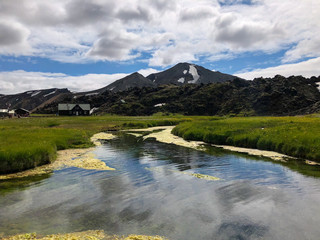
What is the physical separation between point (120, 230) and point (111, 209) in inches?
92.6

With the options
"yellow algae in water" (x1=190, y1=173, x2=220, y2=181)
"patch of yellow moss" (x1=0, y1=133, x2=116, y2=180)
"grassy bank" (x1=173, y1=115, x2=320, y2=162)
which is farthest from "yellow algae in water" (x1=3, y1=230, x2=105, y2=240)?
"grassy bank" (x1=173, y1=115, x2=320, y2=162)

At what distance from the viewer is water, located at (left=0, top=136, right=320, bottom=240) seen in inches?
419

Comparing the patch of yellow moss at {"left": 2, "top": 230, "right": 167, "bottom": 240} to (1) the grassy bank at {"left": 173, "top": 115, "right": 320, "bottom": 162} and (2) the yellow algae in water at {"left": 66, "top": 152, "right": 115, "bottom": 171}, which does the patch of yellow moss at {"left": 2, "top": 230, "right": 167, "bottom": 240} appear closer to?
(2) the yellow algae in water at {"left": 66, "top": 152, "right": 115, "bottom": 171}

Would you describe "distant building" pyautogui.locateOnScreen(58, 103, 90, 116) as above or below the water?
above

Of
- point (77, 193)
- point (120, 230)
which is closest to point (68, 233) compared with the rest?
point (120, 230)

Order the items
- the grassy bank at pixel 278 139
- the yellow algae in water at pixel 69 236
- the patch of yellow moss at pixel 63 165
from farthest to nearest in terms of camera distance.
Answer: the grassy bank at pixel 278 139, the patch of yellow moss at pixel 63 165, the yellow algae in water at pixel 69 236

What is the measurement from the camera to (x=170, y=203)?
1352 centimetres

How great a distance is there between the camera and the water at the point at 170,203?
10.6 metres

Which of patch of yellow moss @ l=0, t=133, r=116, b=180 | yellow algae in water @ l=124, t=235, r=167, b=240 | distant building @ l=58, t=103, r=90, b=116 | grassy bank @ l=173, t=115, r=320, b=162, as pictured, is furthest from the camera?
distant building @ l=58, t=103, r=90, b=116

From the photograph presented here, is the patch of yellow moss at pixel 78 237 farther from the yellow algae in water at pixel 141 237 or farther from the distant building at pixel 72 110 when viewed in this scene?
the distant building at pixel 72 110

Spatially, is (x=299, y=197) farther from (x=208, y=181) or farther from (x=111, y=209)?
(x=111, y=209)

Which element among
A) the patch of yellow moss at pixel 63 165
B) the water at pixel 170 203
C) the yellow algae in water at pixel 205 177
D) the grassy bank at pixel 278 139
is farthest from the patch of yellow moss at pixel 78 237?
the grassy bank at pixel 278 139

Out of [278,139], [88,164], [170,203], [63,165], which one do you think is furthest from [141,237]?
[278,139]

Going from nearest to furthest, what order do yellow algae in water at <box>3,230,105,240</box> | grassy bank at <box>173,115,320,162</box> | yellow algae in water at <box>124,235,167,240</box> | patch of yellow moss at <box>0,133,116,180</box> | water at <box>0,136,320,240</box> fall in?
yellow algae in water at <box>3,230,105,240</box>, yellow algae in water at <box>124,235,167,240</box>, water at <box>0,136,320,240</box>, patch of yellow moss at <box>0,133,116,180</box>, grassy bank at <box>173,115,320,162</box>
